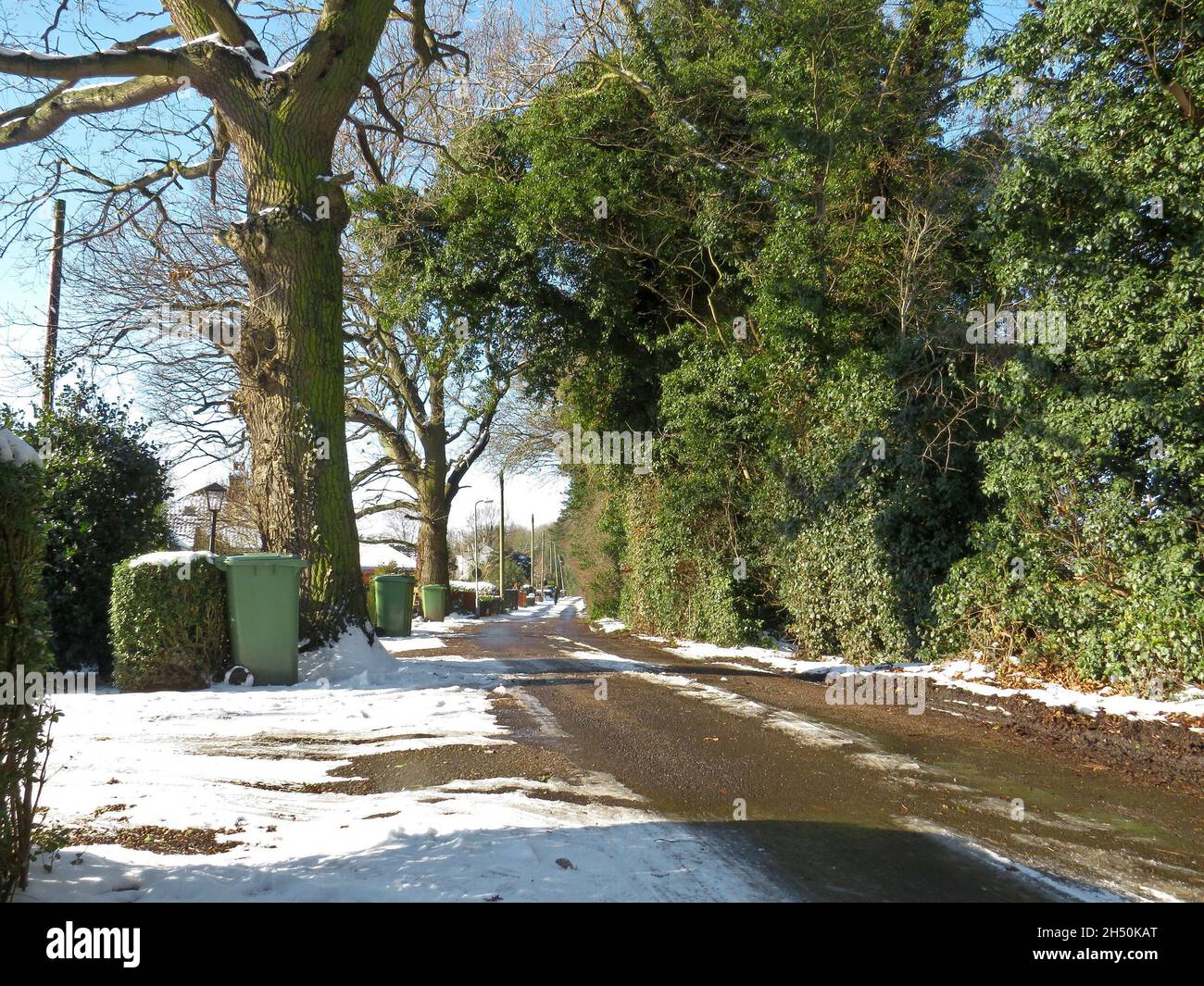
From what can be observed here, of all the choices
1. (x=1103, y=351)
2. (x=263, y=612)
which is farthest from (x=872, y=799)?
(x=263, y=612)

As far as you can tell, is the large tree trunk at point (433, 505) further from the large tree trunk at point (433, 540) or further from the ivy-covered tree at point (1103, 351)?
the ivy-covered tree at point (1103, 351)

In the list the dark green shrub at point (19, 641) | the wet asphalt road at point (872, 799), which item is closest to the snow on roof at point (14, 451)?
the dark green shrub at point (19, 641)

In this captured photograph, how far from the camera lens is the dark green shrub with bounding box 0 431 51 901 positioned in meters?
2.90

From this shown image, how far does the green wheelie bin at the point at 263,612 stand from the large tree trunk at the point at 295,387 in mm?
747

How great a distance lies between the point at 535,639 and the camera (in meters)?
17.5

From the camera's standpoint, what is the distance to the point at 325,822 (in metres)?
4.06

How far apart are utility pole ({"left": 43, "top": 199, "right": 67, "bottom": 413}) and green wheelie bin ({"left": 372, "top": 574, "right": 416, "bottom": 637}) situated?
24.3ft

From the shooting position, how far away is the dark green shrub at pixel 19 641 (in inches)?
114

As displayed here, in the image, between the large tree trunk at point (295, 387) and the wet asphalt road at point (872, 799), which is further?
the large tree trunk at point (295, 387)

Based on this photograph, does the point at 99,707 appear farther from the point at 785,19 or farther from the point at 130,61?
the point at 785,19

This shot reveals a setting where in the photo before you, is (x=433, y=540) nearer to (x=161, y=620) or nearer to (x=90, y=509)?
(x=90, y=509)

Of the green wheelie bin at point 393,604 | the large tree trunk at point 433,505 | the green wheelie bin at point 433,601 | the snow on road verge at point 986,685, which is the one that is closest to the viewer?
the snow on road verge at point 986,685

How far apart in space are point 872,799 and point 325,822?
312cm
